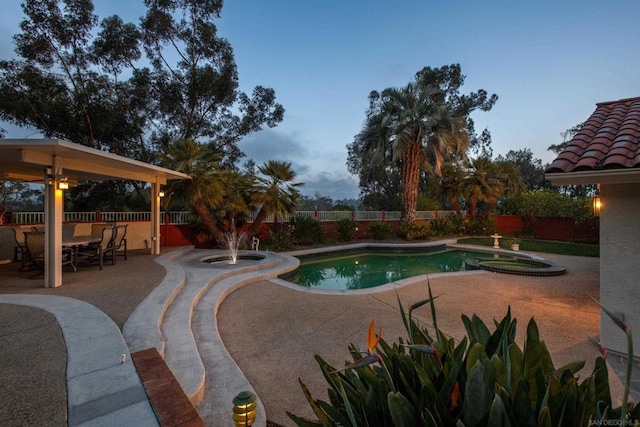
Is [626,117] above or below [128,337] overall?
above

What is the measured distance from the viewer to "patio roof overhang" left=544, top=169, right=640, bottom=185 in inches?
133

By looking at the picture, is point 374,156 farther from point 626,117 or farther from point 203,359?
point 203,359

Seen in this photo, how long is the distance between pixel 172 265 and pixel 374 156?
1125cm

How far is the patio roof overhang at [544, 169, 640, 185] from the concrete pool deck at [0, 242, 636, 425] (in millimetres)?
2267

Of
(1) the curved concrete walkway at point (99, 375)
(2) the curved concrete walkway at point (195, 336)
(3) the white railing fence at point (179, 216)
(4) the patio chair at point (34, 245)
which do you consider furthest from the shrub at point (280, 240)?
(1) the curved concrete walkway at point (99, 375)

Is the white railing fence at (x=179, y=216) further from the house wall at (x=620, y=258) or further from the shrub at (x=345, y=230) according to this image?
the house wall at (x=620, y=258)

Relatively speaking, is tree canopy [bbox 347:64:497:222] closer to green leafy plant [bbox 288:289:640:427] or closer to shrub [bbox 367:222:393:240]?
shrub [bbox 367:222:393:240]

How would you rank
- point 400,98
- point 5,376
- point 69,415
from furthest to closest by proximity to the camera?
point 400,98
point 5,376
point 69,415

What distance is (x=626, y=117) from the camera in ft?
15.2

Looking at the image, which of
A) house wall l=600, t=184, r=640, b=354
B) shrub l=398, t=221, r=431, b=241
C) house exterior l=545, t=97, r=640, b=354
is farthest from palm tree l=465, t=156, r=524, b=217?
house wall l=600, t=184, r=640, b=354

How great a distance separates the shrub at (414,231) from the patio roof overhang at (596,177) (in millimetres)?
12799

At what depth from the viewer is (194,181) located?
11031 mm

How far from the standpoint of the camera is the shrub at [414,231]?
16.6 m

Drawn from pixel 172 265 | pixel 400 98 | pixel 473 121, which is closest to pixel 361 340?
pixel 172 265
